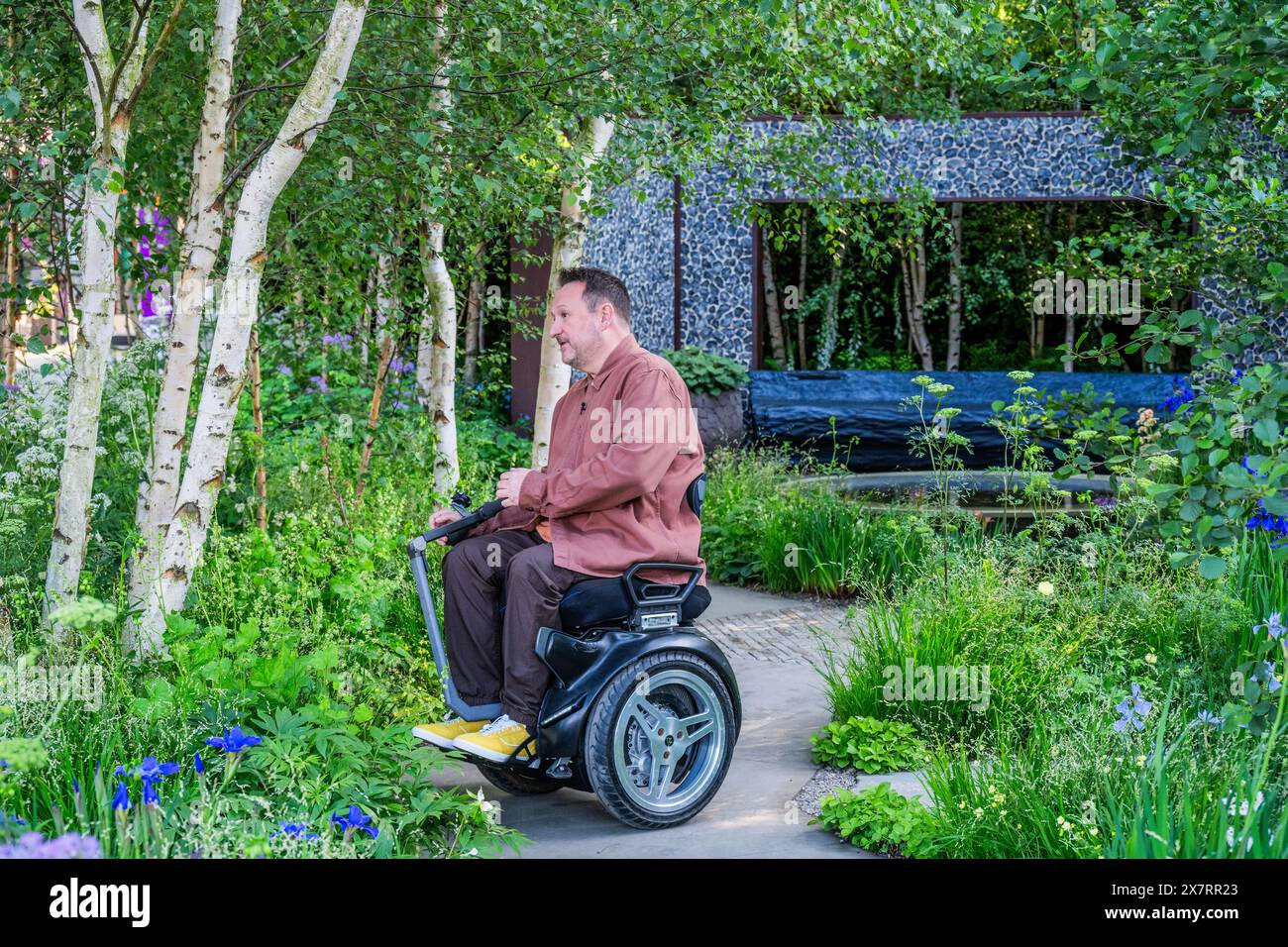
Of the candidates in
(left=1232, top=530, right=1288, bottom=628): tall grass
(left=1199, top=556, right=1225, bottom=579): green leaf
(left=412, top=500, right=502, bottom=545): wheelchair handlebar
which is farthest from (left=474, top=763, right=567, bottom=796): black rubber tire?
(left=1232, top=530, right=1288, bottom=628): tall grass

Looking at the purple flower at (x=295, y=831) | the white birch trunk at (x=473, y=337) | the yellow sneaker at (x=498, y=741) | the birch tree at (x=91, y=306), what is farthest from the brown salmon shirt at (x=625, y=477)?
the white birch trunk at (x=473, y=337)

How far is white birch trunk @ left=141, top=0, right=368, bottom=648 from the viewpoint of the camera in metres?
4.39

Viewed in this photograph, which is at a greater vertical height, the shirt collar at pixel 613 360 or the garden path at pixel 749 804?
the shirt collar at pixel 613 360

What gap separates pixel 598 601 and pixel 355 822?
3.73 feet

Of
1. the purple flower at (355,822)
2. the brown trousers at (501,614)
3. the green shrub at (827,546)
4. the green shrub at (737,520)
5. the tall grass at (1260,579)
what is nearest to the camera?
the purple flower at (355,822)

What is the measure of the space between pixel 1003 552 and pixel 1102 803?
2.56 metres

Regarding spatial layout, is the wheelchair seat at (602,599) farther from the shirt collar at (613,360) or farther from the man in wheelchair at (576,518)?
the shirt collar at (613,360)

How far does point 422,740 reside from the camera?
13.3ft

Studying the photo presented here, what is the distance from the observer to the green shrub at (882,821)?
11.6ft

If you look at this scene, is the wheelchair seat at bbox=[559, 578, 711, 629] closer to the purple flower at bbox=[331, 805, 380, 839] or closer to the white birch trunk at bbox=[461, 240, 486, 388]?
the purple flower at bbox=[331, 805, 380, 839]

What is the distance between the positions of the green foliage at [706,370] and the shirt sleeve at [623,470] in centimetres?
901

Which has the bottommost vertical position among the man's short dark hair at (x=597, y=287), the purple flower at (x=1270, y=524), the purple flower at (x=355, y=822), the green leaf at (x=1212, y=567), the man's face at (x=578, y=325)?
the purple flower at (x=355, y=822)
